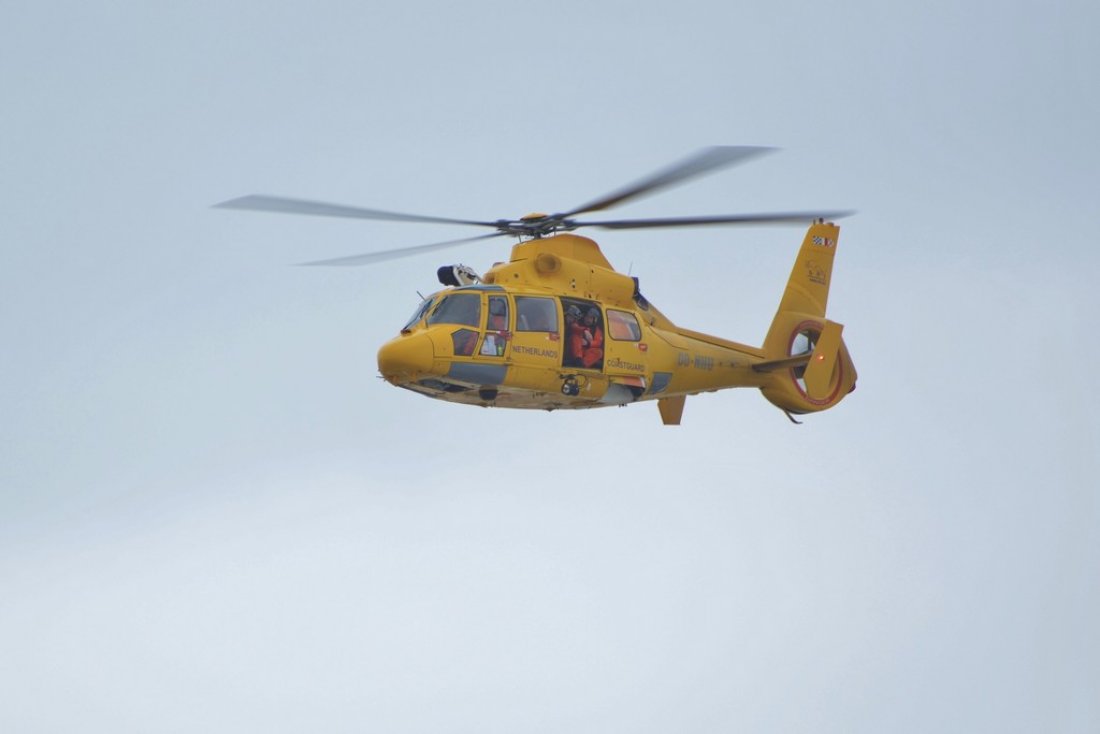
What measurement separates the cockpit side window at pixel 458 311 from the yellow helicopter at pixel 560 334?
0.02 metres

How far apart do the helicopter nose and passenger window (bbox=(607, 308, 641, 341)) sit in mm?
4136

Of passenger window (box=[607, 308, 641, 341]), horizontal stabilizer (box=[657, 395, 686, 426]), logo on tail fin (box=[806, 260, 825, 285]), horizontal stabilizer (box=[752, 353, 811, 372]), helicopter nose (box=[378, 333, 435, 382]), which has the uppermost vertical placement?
logo on tail fin (box=[806, 260, 825, 285])

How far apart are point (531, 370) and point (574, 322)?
1418 mm

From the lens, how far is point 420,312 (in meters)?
29.3

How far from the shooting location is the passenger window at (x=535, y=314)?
97.2 ft

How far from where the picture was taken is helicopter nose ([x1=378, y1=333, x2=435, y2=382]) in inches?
1106

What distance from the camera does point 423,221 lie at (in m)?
30.1

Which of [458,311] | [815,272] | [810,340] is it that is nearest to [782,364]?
[810,340]

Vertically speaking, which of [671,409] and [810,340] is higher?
[810,340]

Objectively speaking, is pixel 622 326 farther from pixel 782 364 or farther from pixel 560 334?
pixel 782 364

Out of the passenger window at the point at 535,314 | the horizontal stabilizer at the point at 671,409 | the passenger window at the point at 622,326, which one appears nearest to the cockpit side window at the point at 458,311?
the passenger window at the point at 535,314

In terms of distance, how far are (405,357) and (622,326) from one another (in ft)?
16.3

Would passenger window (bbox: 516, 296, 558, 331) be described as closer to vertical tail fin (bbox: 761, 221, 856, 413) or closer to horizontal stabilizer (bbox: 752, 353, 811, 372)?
horizontal stabilizer (bbox: 752, 353, 811, 372)

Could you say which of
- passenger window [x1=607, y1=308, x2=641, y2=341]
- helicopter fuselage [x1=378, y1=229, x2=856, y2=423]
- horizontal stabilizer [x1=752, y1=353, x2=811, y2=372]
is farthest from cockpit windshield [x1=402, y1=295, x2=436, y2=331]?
horizontal stabilizer [x1=752, y1=353, x2=811, y2=372]
